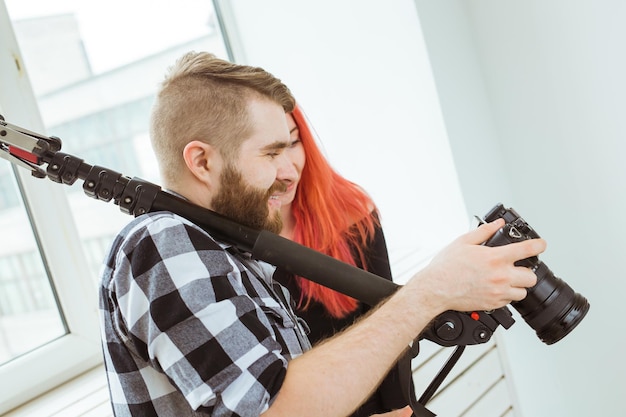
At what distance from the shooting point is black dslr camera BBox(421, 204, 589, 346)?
87 centimetres

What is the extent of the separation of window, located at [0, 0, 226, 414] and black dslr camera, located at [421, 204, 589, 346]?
91 cm

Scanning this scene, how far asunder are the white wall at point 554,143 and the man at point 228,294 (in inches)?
35.0

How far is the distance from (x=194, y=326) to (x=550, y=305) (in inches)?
19.8

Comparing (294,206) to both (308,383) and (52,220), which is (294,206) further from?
(308,383)

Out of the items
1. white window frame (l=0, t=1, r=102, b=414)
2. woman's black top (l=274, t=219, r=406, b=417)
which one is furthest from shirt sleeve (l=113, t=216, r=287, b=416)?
white window frame (l=0, t=1, r=102, b=414)

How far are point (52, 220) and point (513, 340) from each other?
1.29 meters

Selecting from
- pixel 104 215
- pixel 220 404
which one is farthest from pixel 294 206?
pixel 220 404

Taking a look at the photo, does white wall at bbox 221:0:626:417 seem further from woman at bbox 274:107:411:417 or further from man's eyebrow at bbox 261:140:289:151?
man's eyebrow at bbox 261:140:289:151

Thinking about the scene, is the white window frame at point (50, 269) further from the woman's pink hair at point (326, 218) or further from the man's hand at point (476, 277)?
the man's hand at point (476, 277)

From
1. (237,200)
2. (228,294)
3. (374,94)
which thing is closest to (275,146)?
(237,200)

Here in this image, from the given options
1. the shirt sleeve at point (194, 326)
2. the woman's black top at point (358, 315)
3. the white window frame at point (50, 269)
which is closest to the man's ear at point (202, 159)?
the shirt sleeve at point (194, 326)

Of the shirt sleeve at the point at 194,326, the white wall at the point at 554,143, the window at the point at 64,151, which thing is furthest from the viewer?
the white wall at the point at 554,143

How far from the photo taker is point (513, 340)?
1841 millimetres

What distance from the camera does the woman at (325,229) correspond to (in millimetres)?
1354
